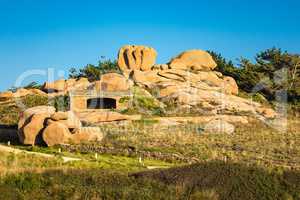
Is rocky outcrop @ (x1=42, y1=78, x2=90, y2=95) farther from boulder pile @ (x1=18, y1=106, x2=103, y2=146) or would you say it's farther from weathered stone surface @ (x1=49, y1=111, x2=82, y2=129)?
weathered stone surface @ (x1=49, y1=111, x2=82, y2=129)

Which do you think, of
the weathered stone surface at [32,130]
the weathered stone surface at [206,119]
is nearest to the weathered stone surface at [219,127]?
the weathered stone surface at [206,119]

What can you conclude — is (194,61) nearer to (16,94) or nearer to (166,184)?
(16,94)

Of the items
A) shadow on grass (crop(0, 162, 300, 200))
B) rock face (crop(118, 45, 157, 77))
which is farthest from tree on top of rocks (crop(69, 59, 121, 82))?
shadow on grass (crop(0, 162, 300, 200))

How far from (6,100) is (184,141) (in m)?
27.4

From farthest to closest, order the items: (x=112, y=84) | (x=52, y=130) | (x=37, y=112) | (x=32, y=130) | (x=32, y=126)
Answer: (x=112, y=84) < (x=37, y=112) < (x=32, y=126) < (x=32, y=130) < (x=52, y=130)

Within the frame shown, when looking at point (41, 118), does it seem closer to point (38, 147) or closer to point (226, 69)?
point (38, 147)

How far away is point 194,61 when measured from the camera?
59406mm

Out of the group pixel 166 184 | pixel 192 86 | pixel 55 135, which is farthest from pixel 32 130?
pixel 192 86

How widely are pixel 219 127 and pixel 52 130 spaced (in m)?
14.7

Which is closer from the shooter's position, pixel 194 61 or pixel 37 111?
pixel 37 111

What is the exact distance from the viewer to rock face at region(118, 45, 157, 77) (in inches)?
2234

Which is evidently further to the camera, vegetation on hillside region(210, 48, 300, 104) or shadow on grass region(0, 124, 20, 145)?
vegetation on hillside region(210, 48, 300, 104)

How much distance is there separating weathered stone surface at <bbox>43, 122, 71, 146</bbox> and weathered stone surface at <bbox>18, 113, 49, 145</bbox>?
102 cm

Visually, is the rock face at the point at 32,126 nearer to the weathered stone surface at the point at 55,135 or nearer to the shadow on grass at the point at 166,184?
the weathered stone surface at the point at 55,135
